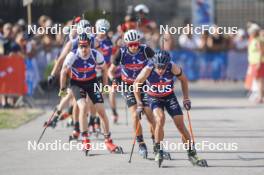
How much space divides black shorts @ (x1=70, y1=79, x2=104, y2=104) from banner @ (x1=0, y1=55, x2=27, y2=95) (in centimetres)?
664

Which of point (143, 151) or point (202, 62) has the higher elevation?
point (202, 62)

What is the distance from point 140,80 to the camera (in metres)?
14.5

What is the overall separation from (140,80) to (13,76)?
28.9 feet

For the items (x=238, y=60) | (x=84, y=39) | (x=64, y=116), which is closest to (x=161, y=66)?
(x=84, y=39)

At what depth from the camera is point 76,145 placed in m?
16.9

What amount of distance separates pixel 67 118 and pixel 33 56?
515 cm

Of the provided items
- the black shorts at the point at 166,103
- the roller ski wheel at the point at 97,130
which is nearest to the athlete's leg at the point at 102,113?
the black shorts at the point at 166,103

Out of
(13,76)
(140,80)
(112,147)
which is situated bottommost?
(112,147)

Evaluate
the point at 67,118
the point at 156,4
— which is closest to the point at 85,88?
the point at 67,118

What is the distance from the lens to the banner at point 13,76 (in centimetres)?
2277

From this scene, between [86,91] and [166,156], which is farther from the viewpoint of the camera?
[86,91]
